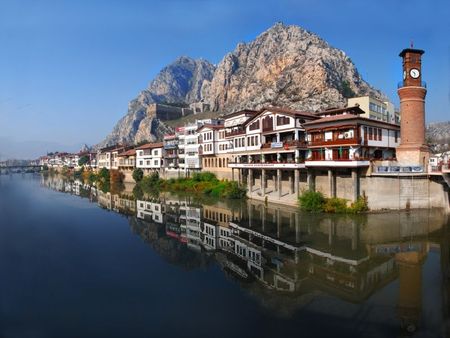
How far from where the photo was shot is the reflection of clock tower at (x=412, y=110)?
35.1 meters

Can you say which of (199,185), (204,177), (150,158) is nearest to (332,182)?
(199,185)

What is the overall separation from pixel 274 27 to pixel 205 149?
346 ft

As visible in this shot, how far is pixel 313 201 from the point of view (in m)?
36.1

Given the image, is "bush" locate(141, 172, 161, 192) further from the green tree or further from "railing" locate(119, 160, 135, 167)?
the green tree

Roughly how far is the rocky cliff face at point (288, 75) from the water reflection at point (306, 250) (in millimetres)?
65867

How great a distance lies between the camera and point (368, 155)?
3662cm

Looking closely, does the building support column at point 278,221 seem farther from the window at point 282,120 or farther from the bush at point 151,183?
the bush at point 151,183

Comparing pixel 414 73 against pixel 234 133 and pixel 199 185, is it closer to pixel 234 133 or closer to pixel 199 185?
pixel 234 133

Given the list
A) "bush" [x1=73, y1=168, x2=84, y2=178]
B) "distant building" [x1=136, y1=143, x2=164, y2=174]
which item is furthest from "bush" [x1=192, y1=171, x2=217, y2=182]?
"bush" [x1=73, y1=168, x2=84, y2=178]

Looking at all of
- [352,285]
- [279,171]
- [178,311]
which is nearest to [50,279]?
[178,311]

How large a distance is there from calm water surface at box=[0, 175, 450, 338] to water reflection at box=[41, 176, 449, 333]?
89mm

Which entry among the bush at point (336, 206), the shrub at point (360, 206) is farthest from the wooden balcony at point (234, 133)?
the shrub at point (360, 206)

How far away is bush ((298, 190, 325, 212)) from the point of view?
35.8m

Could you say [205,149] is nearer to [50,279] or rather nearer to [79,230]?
[79,230]
